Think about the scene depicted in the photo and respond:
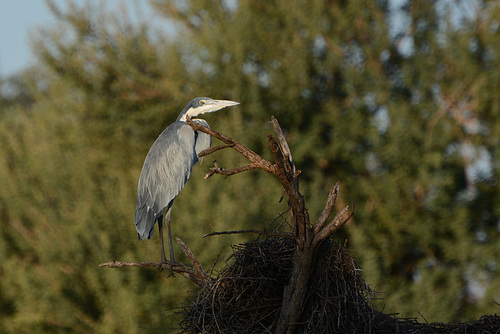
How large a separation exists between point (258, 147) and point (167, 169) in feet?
22.1

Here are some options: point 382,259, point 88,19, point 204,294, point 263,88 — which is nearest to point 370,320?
point 204,294

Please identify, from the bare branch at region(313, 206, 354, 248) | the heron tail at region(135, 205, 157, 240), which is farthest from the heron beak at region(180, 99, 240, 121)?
the bare branch at region(313, 206, 354, 248)

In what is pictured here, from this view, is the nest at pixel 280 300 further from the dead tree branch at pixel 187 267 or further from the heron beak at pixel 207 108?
the heron beak at pixel 207 108

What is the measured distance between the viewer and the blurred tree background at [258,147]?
39.2 feet

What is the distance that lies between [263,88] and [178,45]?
1992mm

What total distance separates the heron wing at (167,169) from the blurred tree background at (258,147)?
5.10 m

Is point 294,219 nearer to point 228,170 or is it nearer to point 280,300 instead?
point 228,170

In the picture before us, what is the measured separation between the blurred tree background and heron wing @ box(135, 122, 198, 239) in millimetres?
5095

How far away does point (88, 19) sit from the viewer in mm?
14273

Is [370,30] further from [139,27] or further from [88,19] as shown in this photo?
[88,19]

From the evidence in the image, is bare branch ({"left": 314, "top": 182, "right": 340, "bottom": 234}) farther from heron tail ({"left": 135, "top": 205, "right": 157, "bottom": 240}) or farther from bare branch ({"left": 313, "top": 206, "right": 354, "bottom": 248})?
heron tail ({"left": 135, "top": 205, "right": 157, "bottom": 240})

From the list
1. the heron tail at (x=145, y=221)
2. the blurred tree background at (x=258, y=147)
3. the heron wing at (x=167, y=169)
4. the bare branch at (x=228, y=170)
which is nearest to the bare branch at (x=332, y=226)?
the bare branch at (x=228, y=170)

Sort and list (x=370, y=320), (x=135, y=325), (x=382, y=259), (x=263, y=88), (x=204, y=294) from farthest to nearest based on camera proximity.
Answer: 1. (x=263, y=88)
2. (x=382, y=259)
3. (x=135, y=325)
4. (x=204, y=294)
5. (x=370, y=320)

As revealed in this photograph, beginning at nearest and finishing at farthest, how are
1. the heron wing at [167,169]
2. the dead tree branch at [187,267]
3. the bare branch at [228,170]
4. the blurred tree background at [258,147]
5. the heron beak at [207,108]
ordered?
1. the bare branch at [228,170]
2. the dead tree branch at [187,267]
3. the heron wing at [167,169]
4. the heron beak at [207,108]
5. the blurred tree background at [258,147]
